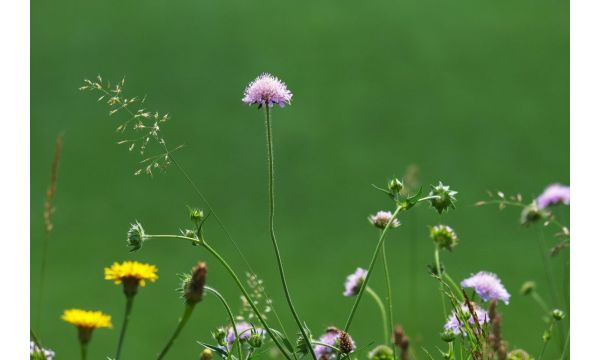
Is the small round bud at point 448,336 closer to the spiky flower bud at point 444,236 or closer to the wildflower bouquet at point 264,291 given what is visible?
the wildflower bouquet at point 264,291

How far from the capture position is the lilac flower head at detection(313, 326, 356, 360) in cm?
87

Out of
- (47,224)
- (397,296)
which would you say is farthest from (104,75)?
(47,224)

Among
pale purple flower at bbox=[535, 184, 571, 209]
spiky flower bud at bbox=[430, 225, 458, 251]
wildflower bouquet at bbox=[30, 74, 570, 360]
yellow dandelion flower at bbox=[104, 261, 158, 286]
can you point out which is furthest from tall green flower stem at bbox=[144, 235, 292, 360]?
pale purple flower at bbox=[535, 184, 571, 209]

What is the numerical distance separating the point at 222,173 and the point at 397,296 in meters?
0.79

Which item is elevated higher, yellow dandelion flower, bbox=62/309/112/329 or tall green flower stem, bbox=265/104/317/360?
tall green flower stem, bbox=265/104/317/360

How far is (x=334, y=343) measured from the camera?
0.96 m

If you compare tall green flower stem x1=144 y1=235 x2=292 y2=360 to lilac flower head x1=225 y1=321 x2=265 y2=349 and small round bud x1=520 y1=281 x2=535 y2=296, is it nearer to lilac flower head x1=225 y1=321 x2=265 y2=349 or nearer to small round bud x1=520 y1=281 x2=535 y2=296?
lilac flower head x1=225 y1=321 x2=265 y2=349

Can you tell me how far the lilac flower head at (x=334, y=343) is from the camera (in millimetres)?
871

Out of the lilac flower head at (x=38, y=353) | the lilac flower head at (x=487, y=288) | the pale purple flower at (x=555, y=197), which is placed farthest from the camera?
the pale purple flower at (x=555, y=197)

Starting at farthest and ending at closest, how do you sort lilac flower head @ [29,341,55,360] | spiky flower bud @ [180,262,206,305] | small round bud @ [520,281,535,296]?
small round bud @ [520,281,535,296] < lilac flower head @ [29,341,55,360] < spiky flower bud @ [180,262,206,305]

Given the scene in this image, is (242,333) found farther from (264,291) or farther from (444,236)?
(444,236)

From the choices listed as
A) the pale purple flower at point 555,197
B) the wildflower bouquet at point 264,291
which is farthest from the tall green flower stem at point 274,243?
the pale purple flower at point 555,197
